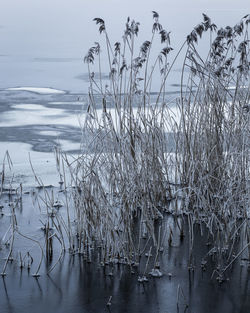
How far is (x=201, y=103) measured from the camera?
499 cm

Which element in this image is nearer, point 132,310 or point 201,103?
point 132,310

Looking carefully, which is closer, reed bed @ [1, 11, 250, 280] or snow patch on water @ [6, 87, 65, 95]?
reed bed @ [1, 11, 250, 280]

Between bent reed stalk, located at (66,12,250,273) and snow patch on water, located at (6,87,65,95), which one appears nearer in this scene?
bent reed stalk, located at (66,12,250,273)

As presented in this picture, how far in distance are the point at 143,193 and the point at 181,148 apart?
0.75 meters

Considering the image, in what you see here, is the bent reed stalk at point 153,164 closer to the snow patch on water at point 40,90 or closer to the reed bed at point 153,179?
the reed bed at point 153,179

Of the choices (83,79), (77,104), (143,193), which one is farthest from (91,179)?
(83,79)

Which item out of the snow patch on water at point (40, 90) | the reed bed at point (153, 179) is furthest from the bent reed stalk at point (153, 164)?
the snow patch on water at point (40, 90)

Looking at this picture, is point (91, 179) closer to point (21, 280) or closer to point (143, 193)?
point (143, 193)

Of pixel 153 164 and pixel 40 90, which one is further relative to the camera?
pixel 40 90

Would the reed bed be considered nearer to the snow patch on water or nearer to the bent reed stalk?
the bent reed stalk

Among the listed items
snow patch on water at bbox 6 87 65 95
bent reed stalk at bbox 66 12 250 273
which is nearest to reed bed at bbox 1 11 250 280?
bent reed stalk at bbox 66 12 250 273

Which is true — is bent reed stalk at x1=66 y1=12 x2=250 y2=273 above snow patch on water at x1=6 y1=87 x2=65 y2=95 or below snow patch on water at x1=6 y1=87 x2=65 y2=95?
below

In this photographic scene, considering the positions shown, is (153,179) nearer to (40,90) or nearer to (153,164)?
(153,164)

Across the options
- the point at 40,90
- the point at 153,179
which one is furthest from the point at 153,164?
the point at 40,90
